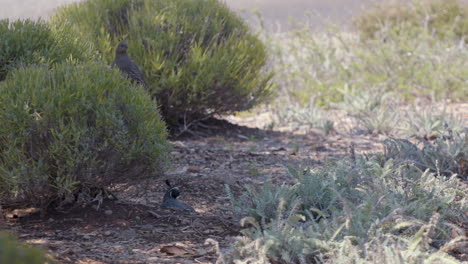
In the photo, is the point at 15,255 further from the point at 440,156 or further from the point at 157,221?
the point at 440,156

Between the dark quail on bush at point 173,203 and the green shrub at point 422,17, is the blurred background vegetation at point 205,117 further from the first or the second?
the green shrub at point 422,17

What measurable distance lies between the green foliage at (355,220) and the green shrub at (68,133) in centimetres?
75

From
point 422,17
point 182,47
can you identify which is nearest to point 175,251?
point 182,47

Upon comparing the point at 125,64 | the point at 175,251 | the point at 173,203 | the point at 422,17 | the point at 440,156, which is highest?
the point at 422,17

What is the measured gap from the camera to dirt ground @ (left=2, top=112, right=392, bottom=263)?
9.61 feet

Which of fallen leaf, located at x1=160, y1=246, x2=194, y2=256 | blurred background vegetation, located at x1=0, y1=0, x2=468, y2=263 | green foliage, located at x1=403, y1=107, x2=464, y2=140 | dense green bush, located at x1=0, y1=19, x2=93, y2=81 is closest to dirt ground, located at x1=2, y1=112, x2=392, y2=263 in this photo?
fallen leaf, located at x1=160, y1=246, x2=194, y2=256

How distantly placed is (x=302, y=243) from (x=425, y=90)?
7.47 meters

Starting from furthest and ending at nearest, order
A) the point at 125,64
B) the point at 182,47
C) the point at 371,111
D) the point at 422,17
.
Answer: the point at 422,17 → the point at 371,111 → the point at 182,47 → the point at 125,64

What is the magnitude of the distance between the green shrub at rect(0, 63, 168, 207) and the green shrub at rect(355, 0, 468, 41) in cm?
920

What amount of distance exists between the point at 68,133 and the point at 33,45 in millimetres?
1091

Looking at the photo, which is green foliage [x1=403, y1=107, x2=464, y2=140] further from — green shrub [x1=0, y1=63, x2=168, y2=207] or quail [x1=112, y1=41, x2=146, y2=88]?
green shrub [x1=0, y1=63, x2=168, y2=207]

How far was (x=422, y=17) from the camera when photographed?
13.1m

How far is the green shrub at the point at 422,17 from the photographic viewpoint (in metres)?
12.2

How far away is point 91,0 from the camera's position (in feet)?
21.5
